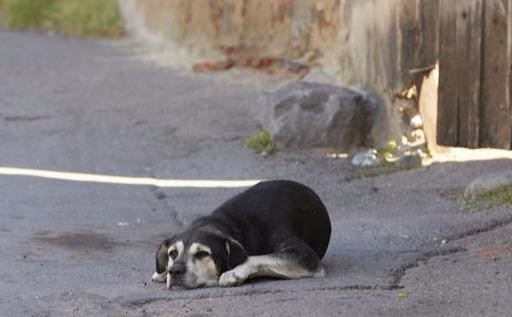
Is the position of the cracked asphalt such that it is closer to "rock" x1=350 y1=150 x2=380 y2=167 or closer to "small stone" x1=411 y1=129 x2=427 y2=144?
"rock" x1=350 y1=150 x2=380 y2=167

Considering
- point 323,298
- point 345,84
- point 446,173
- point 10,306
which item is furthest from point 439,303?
point 345,84

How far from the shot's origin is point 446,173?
10.0m

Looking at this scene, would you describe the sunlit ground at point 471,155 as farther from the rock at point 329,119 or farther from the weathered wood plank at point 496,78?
the weathered wood plank at point 496,78

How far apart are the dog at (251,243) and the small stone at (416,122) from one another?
11.1 feet

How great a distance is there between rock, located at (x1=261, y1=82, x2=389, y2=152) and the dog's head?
4588 mm

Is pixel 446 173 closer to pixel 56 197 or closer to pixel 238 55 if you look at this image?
pixel 56 197

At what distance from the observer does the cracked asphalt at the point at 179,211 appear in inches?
252

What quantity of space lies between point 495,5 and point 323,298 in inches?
122

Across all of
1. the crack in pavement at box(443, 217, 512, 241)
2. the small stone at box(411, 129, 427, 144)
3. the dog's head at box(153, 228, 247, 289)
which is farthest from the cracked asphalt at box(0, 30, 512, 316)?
the small stone at box(411, 129, 427, 144)

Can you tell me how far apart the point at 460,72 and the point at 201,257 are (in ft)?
9.90

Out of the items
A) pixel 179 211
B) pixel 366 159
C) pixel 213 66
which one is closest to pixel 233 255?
pixel 179 211

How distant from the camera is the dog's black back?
7078mm

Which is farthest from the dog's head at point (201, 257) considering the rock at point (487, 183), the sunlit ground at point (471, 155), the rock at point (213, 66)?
the rock at point (213, 66)

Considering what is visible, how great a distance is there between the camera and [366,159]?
1091 centimetres
